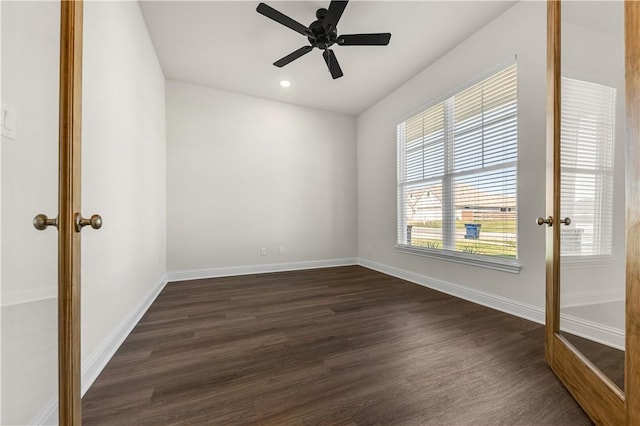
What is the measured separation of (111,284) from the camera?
1682 mm

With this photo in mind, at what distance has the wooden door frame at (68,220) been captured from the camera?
0.81 metres

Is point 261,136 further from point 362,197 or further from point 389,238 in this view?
point 389,238

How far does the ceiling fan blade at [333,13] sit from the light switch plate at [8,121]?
2054 mm

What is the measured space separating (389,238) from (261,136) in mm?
2704

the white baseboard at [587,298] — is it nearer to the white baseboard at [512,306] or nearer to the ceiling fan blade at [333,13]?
the white baseboard at [512,306]

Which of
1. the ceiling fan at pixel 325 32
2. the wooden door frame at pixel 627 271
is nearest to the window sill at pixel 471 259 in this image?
the wooden door frame at pixel 627 271

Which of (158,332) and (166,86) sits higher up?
(166,86)

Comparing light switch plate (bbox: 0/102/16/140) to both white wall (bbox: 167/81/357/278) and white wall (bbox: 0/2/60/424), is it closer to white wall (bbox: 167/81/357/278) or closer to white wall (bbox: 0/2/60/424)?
white wall (bbox: 0/2/60/424)

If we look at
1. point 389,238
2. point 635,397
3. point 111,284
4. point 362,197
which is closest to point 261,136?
point 362,197

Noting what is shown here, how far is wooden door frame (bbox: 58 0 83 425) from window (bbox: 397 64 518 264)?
3.06 meters

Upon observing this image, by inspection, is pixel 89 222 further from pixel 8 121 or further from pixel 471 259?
pixel 471 259

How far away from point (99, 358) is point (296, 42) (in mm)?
3272

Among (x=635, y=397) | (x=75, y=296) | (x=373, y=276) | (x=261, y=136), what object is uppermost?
(x=261, y=136)

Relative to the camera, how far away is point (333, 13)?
82.0 inches
